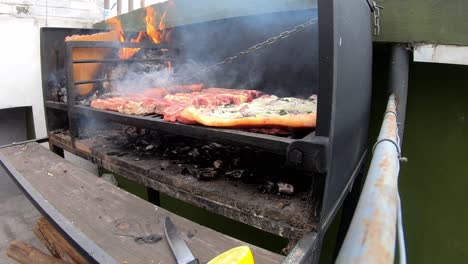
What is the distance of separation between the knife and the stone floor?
124 inches

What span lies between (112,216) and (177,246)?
573 mm

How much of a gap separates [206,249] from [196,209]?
8.53 feet

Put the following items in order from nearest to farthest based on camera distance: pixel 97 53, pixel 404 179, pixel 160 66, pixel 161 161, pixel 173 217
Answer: pixel 173 217 < pixel 161 161 < pixel 404 179 < pixel 97 53 < pixel 160 66

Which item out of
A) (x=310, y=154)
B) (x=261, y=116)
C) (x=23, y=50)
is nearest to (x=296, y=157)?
(x=310, y=154)

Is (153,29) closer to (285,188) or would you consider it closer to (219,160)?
(219,160)

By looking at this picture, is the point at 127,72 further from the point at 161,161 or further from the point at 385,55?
the point at 385,55

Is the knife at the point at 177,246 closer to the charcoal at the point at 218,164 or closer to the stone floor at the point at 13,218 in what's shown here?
the charcoal at the point at 218,164

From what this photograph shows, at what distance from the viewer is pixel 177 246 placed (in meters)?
1.45

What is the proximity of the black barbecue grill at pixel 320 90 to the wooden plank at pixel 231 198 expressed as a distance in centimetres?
15

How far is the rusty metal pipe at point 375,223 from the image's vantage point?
51 cm

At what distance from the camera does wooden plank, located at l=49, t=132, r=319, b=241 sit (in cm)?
150

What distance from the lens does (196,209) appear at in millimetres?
3965

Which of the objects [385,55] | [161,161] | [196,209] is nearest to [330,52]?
[161,161]

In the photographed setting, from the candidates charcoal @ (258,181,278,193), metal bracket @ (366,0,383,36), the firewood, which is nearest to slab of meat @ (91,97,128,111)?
the firewood
